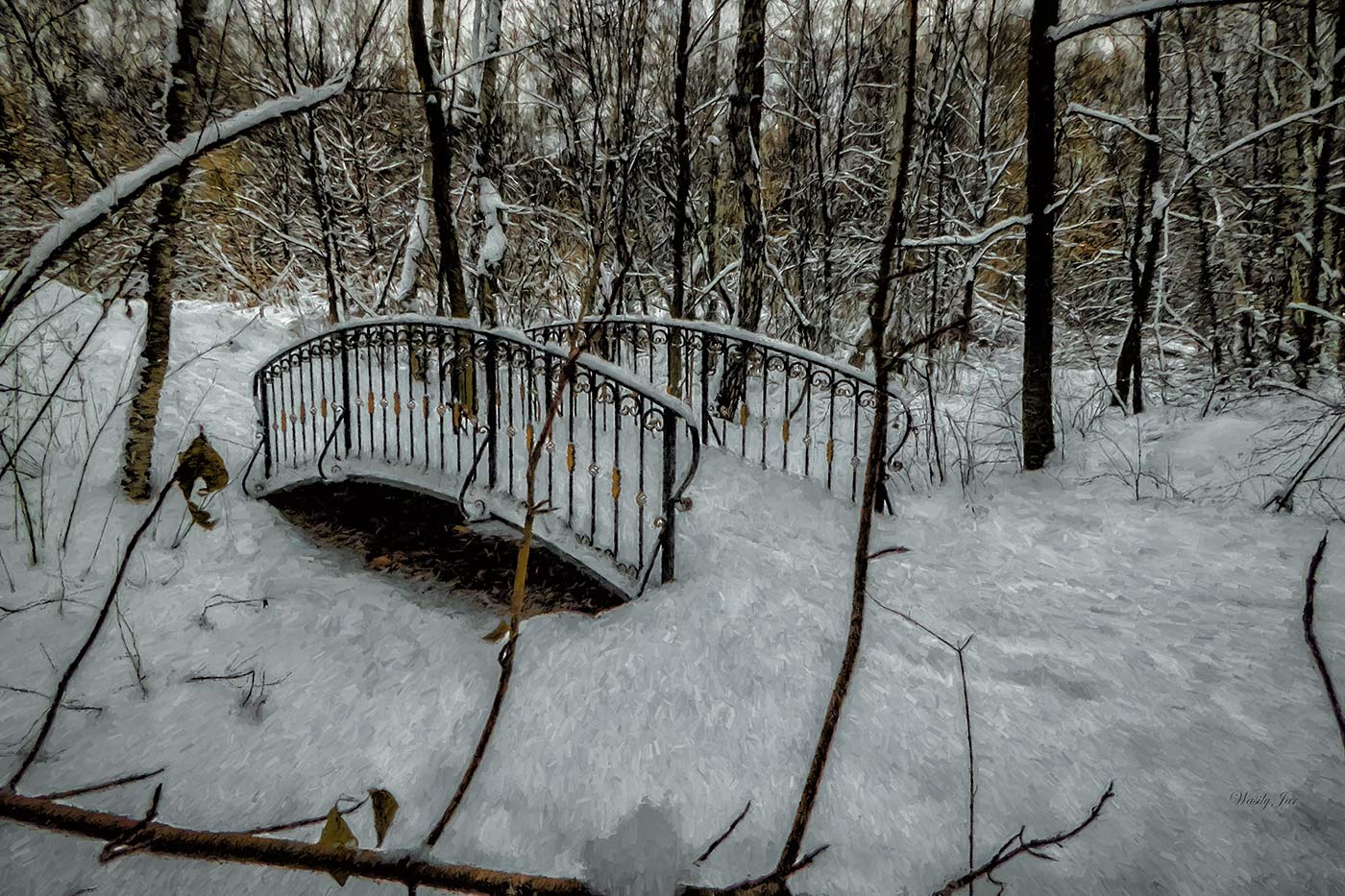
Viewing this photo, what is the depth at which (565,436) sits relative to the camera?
5.14 m

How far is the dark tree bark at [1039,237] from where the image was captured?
524 centimetres

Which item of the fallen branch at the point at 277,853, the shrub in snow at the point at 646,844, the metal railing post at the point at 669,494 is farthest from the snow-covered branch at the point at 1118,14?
the fallen branch at the point at 277,853

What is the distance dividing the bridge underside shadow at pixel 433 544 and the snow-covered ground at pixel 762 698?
0.28 metres

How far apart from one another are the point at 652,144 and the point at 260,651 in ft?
24.9

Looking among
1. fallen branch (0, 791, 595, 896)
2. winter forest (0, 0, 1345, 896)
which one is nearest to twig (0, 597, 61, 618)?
winter forest (0, 0, 1345, 896)

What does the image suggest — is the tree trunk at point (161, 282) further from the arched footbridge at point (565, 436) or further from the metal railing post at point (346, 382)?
the metal railing post at point (346, 382)

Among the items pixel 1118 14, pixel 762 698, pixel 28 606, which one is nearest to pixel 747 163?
pixel 1118 14

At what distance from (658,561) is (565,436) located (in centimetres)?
168

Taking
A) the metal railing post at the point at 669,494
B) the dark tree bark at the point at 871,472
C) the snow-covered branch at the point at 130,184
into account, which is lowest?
the metal railing post at the point at 669,494

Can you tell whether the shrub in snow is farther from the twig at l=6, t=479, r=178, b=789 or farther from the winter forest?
the twig at l=6, t=479, r=178, b=789

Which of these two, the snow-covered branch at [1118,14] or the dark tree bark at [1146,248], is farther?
the dark tree bark at [1146,248]

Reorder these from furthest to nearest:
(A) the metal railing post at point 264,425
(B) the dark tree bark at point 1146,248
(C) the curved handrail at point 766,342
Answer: (B) the dark tree bark at point 1146,248 < (A) the metal railing post at point 264,425 < (C) the curved handrail at point 766,342

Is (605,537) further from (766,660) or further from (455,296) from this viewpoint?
(455,296)

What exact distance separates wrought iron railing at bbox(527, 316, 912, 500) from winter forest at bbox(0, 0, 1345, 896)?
121 millimetres
